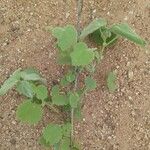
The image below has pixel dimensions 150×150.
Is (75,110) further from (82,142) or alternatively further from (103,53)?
(103,53)

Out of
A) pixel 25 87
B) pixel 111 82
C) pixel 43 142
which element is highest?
pixel 25 87

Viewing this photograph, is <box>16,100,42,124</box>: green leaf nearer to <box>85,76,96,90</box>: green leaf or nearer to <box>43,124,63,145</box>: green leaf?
<box>43,124,63,145</box>: green leaf

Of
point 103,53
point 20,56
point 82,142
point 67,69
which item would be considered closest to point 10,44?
point 20,56

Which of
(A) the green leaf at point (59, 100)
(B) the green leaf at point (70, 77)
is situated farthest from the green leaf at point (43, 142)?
(B) the green leaf at point (70, 77)

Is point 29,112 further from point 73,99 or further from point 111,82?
point 111,82

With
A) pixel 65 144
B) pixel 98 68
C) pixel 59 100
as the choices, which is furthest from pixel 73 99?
pixel 98 68

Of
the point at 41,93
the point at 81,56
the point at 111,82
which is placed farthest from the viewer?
the point at 111,82

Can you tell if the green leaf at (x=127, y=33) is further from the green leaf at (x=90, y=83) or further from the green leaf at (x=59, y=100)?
the green leaf at (x=59, y=100)

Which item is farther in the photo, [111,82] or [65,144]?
[111,82]
